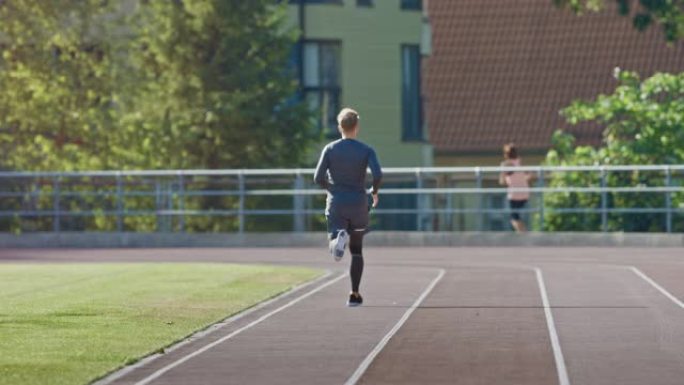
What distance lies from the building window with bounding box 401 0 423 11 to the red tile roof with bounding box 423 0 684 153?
11373 millimetres

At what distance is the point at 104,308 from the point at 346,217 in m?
2.42

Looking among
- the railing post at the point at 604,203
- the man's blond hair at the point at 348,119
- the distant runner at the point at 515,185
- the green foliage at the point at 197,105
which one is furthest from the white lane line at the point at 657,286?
the green foliage at the point at 197,105

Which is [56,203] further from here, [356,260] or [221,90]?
[356,260]

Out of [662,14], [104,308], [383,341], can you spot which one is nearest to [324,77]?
[662,14]

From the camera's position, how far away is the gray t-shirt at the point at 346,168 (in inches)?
827

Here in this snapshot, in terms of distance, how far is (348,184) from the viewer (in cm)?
2112

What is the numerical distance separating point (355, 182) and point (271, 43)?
20811 mm

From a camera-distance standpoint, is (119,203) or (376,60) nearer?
(119,203)

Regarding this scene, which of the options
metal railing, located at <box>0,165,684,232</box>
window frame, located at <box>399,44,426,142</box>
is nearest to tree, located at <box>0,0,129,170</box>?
metal railing, located at <box>0,165,684,232</box>

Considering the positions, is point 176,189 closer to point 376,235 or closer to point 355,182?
point 376,235

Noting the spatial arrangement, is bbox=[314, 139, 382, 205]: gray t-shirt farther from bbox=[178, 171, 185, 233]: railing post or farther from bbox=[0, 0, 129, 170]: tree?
bbox=[0, 0, 129, 170]: tree

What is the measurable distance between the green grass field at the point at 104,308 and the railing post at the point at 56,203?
9031 millimetres

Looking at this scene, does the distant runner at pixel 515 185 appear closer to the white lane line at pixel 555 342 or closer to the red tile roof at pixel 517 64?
the white lane line at pixel 555 342

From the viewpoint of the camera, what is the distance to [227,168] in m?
41.9
